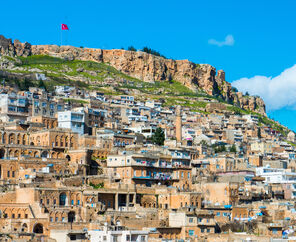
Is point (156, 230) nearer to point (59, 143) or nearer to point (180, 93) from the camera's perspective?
point (59, 143)

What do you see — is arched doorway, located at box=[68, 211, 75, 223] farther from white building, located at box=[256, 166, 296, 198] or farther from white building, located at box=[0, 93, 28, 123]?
white building, located at box=[256, 166, 296, 198]

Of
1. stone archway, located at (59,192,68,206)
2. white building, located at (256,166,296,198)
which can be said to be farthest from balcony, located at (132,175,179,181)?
white building, located at (256,166,296,198)

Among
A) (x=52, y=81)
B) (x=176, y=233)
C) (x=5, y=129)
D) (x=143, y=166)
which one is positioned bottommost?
(x=176, y=233)

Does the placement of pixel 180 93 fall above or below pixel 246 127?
above

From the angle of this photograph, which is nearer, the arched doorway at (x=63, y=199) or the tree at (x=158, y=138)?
the arched doorway at (x=63, y=199)

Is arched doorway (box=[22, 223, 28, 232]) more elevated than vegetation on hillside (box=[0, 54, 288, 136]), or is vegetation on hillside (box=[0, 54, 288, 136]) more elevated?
vegetation on hillside (box=[0, 54, 288, 136])

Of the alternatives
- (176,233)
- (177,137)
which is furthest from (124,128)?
(176,233)

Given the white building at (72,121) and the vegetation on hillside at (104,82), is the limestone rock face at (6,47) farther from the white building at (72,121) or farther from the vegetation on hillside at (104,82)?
the white building at (72,121)

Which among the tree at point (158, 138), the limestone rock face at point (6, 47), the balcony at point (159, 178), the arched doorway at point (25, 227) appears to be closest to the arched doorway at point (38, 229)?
the arched doorway at point (25, 227)

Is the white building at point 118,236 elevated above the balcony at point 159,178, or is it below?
below

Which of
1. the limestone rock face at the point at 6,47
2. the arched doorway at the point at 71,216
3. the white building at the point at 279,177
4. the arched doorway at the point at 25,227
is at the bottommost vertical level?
the arched doorway at the point at 25,227

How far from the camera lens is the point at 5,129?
3499 inches

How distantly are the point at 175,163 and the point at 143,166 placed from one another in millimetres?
7234

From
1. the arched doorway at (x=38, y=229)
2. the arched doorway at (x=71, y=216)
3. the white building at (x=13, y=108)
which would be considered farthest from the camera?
the white building at (x=13, y=108)
